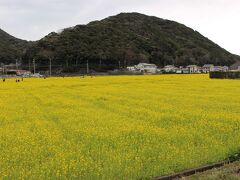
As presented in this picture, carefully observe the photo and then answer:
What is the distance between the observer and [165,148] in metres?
9.34

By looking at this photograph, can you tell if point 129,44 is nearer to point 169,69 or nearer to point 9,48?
point 169,69

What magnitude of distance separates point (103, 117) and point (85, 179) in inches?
305

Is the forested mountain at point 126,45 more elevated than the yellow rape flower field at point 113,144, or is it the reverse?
the forested mountain at point 126,45

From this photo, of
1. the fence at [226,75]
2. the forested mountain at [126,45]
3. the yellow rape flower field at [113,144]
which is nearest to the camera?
the yellow rape flower field at [113,144]

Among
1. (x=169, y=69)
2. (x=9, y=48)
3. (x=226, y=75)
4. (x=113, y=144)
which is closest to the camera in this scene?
(x=113, y=144)

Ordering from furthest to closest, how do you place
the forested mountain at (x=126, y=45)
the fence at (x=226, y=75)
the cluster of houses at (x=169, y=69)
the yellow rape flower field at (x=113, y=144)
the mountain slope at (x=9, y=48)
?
1. the mountain slope at (x=9, y=48)
2. the forested mountain at (x=126, y=45)
3. the cluster of houses at (x=169, y=69)
4. the fence at (x=226, y=75)
5. the yellow rape flower field at (x=113, y=144)

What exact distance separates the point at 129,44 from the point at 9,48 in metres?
36.2

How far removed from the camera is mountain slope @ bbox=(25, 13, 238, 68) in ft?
369

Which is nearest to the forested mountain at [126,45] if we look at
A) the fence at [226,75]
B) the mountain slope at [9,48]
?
the mountain slope at [9,48]

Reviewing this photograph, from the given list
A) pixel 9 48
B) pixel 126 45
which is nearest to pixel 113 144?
pixel 126 45

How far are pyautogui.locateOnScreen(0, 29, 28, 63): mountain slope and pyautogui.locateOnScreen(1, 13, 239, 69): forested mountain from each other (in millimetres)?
298

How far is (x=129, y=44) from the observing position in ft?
415

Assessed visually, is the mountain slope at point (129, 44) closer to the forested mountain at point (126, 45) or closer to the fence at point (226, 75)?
the forested mountain at point (126, 45)

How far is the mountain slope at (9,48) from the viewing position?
12644cm
